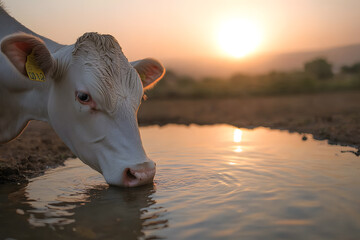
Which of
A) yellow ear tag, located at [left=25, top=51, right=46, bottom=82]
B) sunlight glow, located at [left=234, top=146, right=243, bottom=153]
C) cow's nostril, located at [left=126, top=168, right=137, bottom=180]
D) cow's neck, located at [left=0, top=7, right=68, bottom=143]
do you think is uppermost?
yellow ear tag, located at [left=25, top=51, right=46, bottom=82]

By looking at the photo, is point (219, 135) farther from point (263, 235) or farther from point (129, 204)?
point (263, 235)

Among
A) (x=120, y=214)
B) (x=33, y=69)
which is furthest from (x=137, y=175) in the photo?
(x=33, y=69)

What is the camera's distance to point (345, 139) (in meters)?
6.16

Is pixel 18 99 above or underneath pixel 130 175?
above

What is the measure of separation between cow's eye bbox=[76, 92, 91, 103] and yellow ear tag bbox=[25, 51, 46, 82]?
437 mm

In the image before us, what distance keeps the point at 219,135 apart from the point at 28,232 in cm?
516

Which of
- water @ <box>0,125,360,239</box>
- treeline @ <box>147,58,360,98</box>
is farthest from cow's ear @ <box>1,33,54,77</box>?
treeline @ <box>147,58,360,98</box>

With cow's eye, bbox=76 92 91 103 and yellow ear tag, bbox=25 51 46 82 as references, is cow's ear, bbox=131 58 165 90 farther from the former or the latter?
yellow ear tag, bbox=25 51 46 82

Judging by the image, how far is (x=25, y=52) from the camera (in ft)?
11.4

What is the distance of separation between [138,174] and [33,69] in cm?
136

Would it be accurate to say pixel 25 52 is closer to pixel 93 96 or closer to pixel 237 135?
pixel 93 96

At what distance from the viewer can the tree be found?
2845 cm

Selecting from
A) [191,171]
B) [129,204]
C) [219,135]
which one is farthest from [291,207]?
[219,135]

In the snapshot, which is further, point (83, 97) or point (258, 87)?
point (258, 87)
